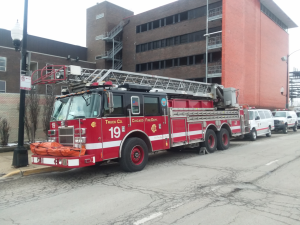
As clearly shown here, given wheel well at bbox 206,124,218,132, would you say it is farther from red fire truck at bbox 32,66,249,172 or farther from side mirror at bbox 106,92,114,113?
side mirror at bbox 106,92,114,113

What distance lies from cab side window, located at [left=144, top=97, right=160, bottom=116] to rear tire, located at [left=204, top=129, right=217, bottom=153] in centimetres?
347

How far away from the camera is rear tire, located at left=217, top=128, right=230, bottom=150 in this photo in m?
12.2

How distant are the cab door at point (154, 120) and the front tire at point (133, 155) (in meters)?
0.49

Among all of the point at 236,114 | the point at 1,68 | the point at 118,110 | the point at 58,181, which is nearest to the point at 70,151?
the point at 58,181

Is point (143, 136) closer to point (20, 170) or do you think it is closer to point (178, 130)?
point (178, 130)

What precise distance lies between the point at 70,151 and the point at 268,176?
533 centimetres

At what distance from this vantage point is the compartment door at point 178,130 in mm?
9406

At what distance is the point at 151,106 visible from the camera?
8.65 meters

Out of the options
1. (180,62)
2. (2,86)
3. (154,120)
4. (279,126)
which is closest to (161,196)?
(154,120)

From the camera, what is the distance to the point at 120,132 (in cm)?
750

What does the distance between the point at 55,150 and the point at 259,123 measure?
14.5 m

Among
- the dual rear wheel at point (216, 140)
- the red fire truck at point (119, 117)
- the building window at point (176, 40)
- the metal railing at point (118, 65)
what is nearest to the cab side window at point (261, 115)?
the dual rear wheel at point (216, 140)

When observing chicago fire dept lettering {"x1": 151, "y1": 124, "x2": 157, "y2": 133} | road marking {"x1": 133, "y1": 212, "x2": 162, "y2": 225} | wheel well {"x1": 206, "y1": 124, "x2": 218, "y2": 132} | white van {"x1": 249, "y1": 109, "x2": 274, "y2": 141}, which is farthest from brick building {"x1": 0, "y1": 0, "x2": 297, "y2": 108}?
road marking {"x1": 133, "y1": 212, "x2": 162, "y2": 225}

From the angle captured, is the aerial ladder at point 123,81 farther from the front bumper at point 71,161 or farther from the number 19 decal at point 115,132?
the front bumper at point 71,161
